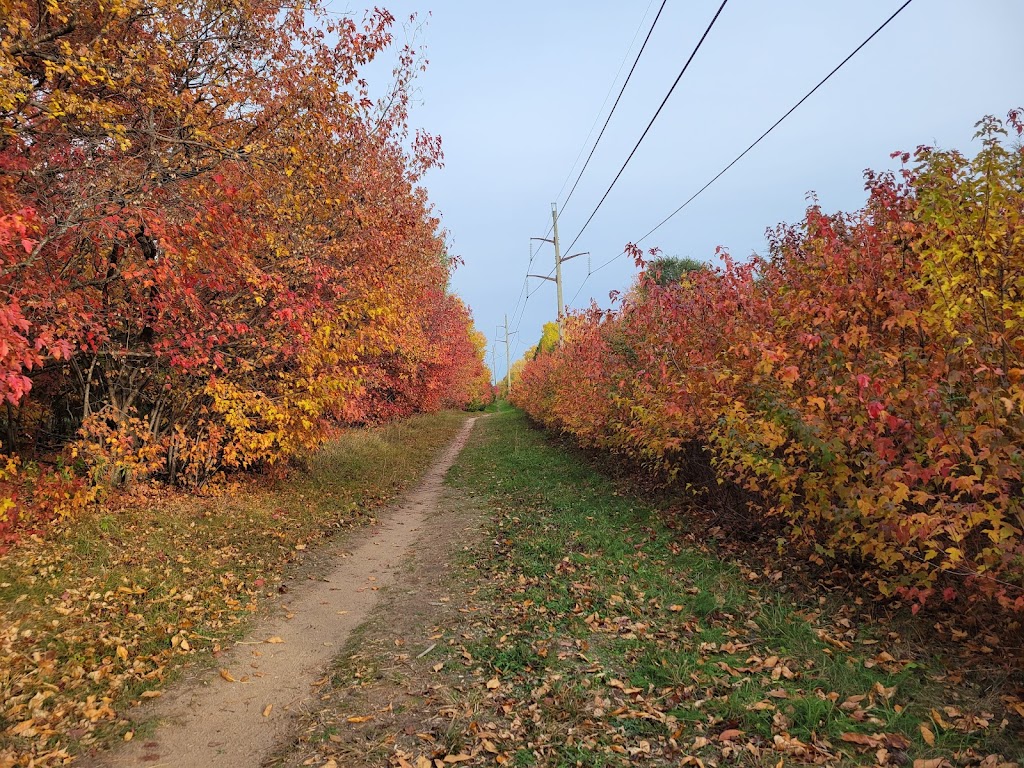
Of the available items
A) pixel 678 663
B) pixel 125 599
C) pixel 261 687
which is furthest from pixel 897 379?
pixel 125 599

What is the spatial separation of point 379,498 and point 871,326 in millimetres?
8990

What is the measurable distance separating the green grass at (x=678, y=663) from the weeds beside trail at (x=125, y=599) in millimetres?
2370

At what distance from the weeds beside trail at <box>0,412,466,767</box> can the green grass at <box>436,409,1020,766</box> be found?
2.37 m

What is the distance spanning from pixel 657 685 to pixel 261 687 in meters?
2.91

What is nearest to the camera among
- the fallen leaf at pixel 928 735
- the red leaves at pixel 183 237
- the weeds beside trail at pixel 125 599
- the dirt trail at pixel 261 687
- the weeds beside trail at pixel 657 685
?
the fallen leaf at pixel 928 735

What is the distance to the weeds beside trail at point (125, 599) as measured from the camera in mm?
3602

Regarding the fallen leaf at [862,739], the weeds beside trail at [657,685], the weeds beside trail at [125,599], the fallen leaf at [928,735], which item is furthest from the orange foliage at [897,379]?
the weeds beside trail at [125,599]

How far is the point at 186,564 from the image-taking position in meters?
6.25

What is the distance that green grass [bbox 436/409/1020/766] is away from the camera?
3.32m

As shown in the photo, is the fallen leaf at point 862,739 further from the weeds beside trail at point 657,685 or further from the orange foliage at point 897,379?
the orange foliage at point 897,379

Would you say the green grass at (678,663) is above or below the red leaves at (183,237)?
below

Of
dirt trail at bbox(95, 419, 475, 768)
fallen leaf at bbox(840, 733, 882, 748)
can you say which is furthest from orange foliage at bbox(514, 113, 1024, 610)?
dirt trail at bbox(95, 419, 475, 768)

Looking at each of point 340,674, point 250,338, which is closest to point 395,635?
point 340,674

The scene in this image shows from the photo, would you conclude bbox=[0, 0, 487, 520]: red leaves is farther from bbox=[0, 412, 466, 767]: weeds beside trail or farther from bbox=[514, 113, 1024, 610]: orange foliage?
bbox=[514, 113, 1024, 610]: orange foliage
